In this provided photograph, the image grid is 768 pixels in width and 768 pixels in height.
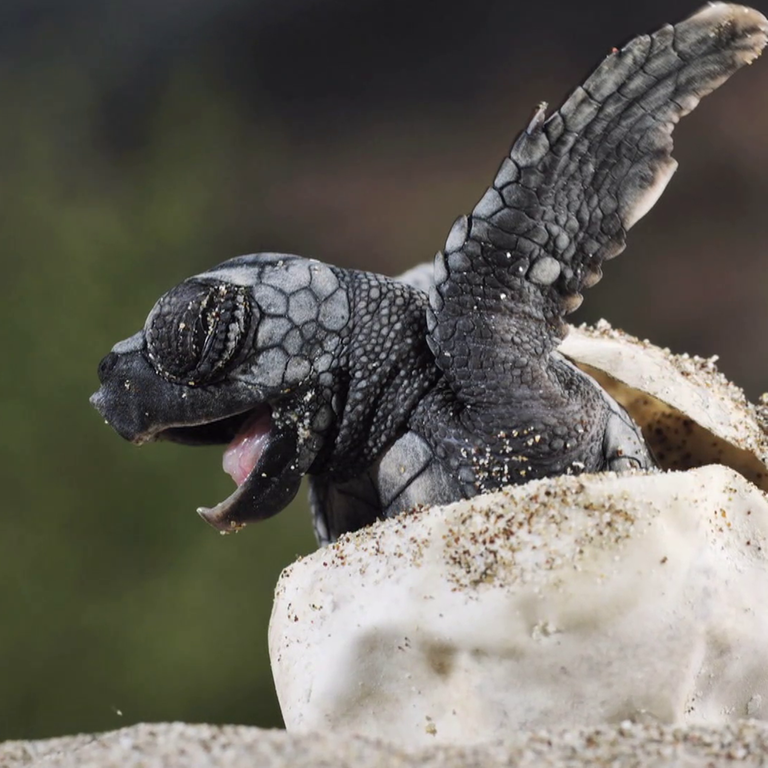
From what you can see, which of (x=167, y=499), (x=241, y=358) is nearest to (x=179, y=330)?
(x=241, y=358)

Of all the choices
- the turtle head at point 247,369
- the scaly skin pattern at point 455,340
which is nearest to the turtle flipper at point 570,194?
the scaly skin pattern at point 455,340

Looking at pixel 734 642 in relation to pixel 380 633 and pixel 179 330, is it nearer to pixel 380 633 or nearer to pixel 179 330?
pixel 380 633

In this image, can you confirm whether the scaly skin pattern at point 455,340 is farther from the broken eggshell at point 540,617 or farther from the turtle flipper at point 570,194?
the broken eggshell at point 540,617

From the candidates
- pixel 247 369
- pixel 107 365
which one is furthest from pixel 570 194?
pixel 107 365

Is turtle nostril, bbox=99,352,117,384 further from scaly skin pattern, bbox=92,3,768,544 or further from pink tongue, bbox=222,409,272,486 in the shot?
pink tongue, bbox=222,409,272,486

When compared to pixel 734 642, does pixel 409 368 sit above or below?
above

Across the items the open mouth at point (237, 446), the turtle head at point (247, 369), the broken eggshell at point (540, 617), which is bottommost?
the broken eggshell at point (540, 617)

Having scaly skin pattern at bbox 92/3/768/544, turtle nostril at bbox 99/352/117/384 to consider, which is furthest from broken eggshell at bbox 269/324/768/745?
turtle nostril at bbox 99/352/117/384
